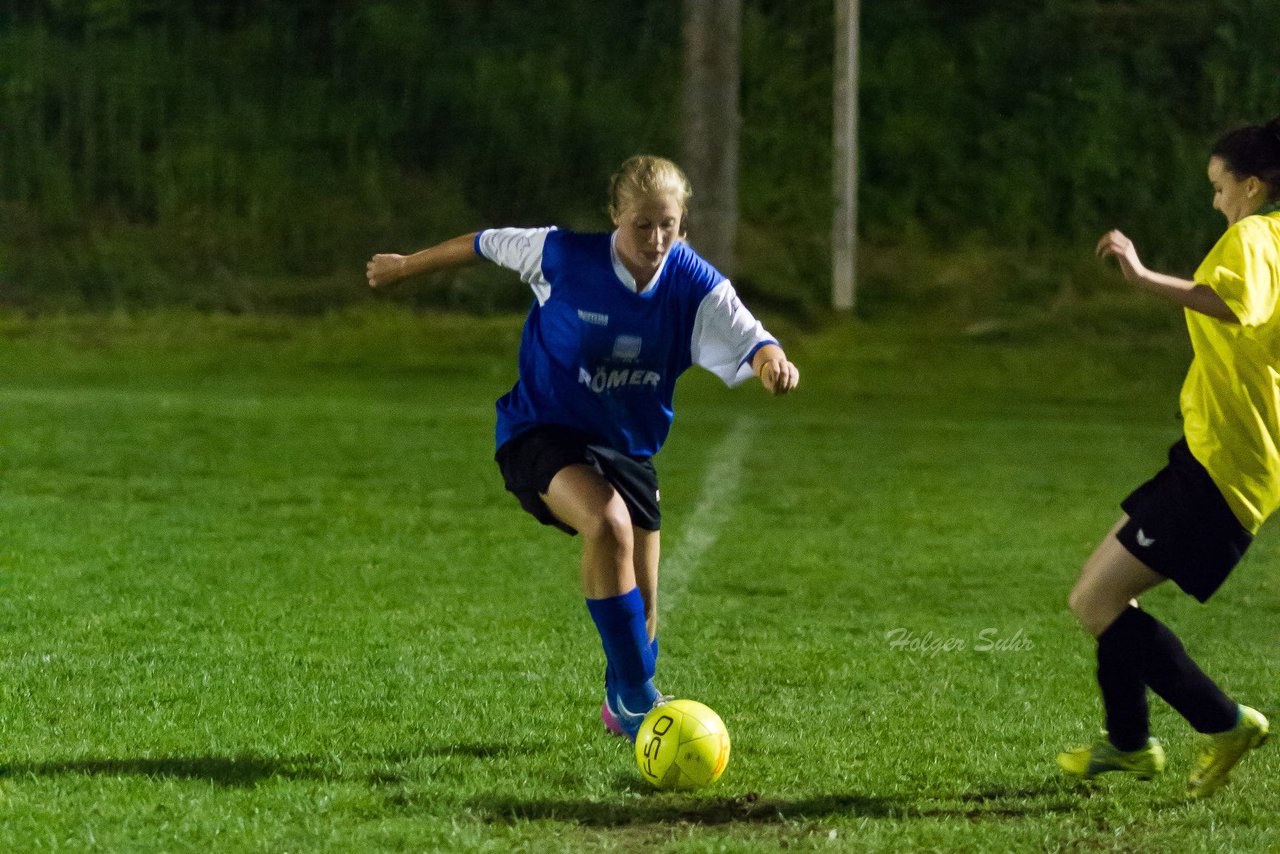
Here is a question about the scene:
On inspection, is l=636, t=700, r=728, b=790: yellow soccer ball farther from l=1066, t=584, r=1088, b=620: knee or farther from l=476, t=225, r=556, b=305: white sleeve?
l=476, t=225, r=556, b=305: white sleeve

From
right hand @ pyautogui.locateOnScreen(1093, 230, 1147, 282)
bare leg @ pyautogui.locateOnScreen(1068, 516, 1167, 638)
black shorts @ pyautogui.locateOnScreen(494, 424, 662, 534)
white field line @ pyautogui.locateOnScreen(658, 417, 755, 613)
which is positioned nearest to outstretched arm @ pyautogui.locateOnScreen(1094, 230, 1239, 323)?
right hand @ pyautogui.locateOnScreen(1093, 230, 1147, 282)

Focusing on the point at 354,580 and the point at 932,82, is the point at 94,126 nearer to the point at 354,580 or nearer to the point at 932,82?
the point at 932,82

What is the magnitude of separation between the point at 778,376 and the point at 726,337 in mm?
288

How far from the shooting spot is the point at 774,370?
4953mm

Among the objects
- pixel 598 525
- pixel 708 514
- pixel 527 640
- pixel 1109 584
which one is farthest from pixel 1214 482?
pixel 708 514

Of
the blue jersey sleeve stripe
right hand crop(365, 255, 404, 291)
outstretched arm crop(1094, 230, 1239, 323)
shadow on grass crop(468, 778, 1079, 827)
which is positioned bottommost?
Answer: shadow on grass crop(468, 778, 1079, 827)

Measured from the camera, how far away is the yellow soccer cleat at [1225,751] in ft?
15.4

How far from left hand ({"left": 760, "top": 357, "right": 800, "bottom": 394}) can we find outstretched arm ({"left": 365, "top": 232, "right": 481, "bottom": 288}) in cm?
96

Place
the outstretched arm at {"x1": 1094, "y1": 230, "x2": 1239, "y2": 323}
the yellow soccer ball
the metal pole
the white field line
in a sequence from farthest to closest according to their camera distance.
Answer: the metal pole < the white field line < the yellow soccer ball < the outstretched arm at {"x1": 1094, "y1": 230, "x2": 1239, "y2": 323}

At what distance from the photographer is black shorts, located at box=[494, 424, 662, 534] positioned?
5160 millimetres

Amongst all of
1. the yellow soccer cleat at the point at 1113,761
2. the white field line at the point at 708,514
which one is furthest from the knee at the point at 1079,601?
the white field line at the point at 708,514

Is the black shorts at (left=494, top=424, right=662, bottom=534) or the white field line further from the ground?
the black shorts at (left=494, top=424, right=662, bottom=534)

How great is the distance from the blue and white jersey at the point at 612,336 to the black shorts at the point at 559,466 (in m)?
0.03

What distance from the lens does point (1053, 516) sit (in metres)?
10.1
